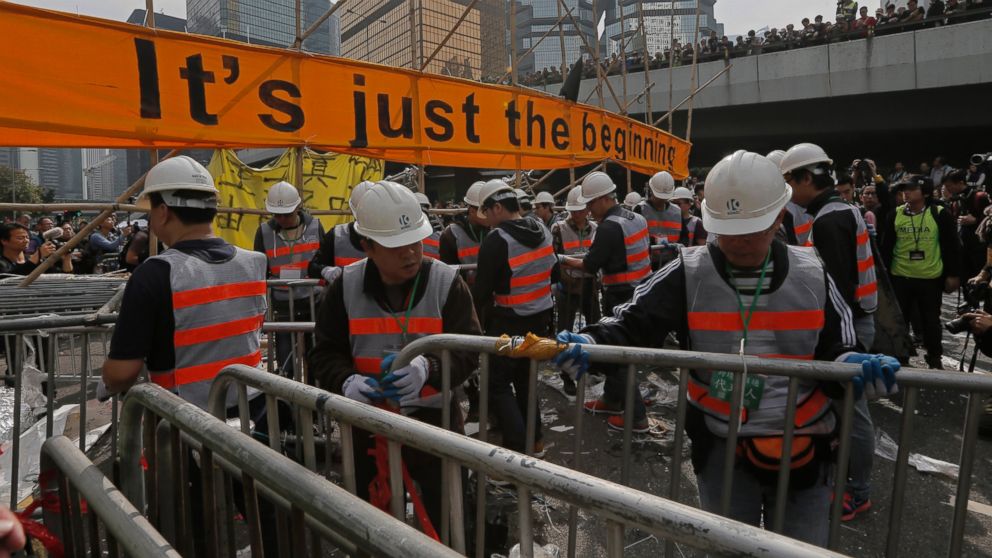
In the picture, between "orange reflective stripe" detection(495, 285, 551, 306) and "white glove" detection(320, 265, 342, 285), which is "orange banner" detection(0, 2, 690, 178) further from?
"orange reflective stripe" detection(495, 285, 551, 306)

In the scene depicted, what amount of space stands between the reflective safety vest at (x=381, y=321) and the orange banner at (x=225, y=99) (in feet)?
9.13

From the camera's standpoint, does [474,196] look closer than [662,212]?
Yes

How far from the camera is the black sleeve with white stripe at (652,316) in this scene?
2232mm

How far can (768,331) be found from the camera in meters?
2.07

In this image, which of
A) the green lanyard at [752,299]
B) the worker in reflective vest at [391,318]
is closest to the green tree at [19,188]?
the worker in reflective vest at [391,318]

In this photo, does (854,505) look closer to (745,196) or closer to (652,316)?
(652,316)

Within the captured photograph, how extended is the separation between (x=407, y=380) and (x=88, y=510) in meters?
1.05

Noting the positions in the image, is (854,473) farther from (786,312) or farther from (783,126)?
(783,126)

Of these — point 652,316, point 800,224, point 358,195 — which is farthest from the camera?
point 800,224

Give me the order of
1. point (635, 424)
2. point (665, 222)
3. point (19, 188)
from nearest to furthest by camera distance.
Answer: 1. point (635, 424)
2. point (665, 222)
3. point (19, 188)

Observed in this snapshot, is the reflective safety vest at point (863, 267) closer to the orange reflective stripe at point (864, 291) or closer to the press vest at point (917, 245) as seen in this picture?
the orange reflective stripe at point (864, 291)

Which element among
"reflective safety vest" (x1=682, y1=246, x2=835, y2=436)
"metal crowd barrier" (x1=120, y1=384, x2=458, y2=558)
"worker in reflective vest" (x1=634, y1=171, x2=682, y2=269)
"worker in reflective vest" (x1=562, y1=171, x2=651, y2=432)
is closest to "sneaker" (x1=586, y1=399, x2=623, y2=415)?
"worker in reflective vest" (x1=562, y1=171, x2=651, y2=432)

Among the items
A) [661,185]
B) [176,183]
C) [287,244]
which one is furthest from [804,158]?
[661,185]

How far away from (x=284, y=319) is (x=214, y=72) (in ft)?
7.01
